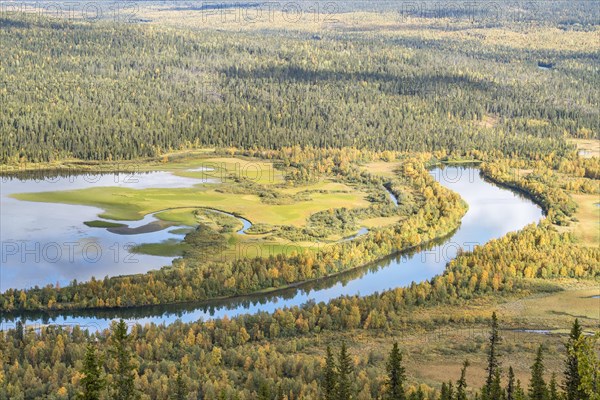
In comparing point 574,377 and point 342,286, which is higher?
point 574,377

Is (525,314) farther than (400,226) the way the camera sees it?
No

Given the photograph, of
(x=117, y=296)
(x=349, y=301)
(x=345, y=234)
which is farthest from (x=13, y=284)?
(x=345, y=234)

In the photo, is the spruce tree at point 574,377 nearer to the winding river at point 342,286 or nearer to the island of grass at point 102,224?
the winding river at point 342,286

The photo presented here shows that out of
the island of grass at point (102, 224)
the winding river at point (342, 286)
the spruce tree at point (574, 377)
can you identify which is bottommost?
the winding river at point (342, 286)

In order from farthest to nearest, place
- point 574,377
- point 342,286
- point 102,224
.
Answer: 1. point 102,224
2. point 342,286
3. point 574,377

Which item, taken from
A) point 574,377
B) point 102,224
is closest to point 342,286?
point 102,224

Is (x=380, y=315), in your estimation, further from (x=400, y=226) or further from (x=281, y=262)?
(x=400, y=226)

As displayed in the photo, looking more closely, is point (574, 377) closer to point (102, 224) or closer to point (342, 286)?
point (342, 286)

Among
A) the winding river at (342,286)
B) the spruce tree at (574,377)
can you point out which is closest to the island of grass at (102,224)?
the winding river at (342,286)

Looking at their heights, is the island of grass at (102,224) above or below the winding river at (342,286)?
above

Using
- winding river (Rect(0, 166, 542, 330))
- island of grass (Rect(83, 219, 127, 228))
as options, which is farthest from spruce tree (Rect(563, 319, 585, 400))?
island of grass (Rect(83, 219, 127, 228))

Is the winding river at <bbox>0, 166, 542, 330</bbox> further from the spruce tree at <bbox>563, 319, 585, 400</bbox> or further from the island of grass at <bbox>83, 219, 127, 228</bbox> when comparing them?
the spruce tree at <bbox>563, 319, 585, 400</bbox>
